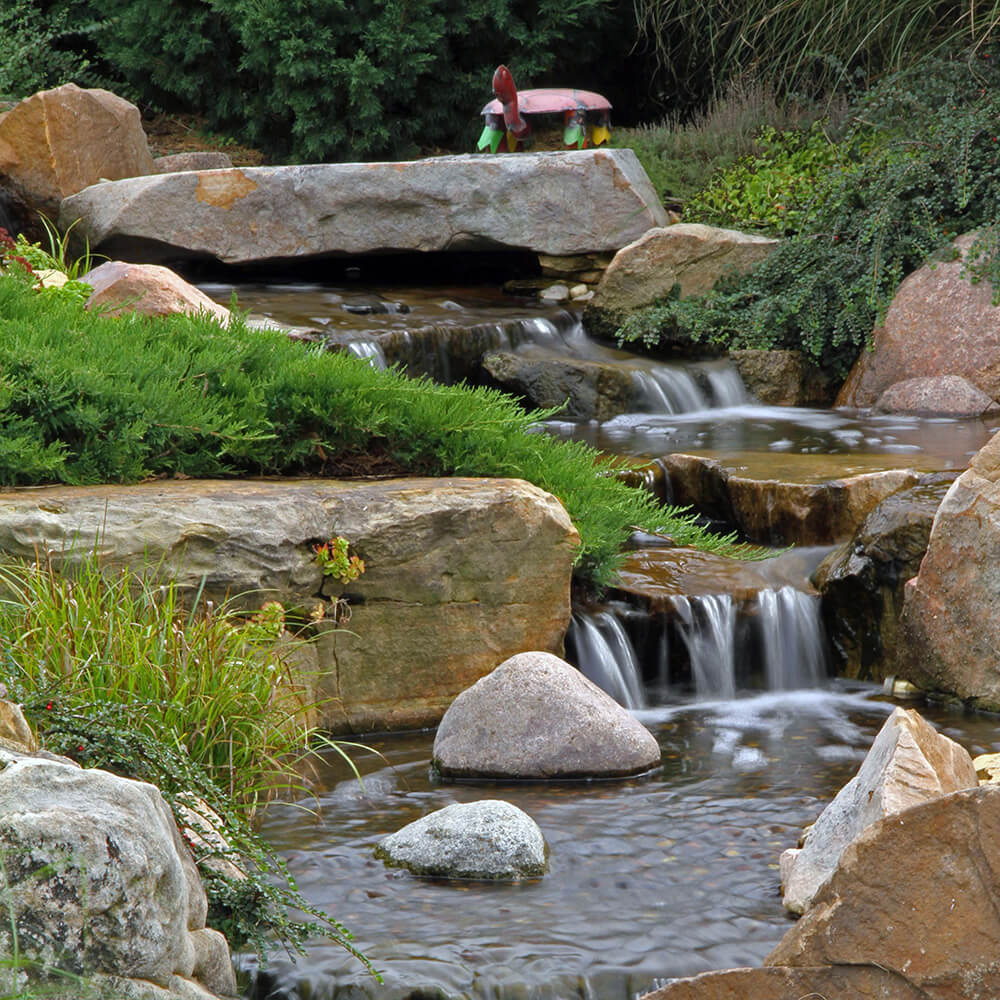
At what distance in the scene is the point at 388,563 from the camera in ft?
17.8

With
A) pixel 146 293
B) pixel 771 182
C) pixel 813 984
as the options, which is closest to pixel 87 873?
pixel 813 984

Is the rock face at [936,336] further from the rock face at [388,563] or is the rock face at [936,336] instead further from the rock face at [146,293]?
the rock face at [388,563]

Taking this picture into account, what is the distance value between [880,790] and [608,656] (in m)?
2.57

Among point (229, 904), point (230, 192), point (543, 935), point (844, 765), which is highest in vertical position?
point (230, 192)

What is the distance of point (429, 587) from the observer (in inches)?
217

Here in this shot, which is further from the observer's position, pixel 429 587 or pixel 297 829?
pixel 429 587

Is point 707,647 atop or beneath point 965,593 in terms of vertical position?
beneath

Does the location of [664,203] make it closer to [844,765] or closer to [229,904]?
[844,765]

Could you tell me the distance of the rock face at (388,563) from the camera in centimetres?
504

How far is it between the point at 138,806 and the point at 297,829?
6.43 ft

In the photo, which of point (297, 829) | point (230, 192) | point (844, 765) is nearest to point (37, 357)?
point (297, 829)

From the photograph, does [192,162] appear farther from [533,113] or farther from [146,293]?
[146,293]

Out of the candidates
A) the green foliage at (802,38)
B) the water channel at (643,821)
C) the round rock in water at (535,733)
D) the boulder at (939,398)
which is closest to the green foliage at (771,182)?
the green foliage at (802,38)

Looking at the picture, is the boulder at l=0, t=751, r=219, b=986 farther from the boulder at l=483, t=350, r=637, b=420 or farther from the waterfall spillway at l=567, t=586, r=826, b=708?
the boulder at l=483, t=350, r=637, b=420
